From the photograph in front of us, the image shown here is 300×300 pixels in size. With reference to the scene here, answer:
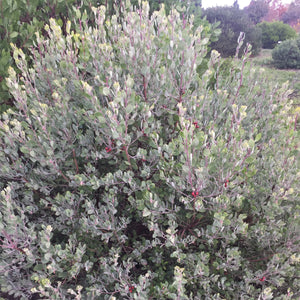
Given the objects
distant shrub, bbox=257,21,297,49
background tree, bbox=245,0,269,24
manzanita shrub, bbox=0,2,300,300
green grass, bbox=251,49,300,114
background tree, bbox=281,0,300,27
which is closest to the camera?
manzanita shrub, bbox=0,2,300,300

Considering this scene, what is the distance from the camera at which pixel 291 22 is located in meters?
40.3

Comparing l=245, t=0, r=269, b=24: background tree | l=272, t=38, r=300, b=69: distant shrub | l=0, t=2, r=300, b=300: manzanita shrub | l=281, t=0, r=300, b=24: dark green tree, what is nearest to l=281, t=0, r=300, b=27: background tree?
l=281, t=0, r=300, b=24: dark green tree

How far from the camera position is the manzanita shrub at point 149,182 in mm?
2320

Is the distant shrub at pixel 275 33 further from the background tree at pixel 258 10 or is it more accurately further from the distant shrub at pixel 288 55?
the background tree at pixel 258 10

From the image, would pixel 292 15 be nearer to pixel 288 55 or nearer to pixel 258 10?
pixel 258 10

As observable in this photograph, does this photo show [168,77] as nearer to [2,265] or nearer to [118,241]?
[118,241]

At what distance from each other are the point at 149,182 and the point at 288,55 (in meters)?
18.9

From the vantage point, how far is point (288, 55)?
1708cm

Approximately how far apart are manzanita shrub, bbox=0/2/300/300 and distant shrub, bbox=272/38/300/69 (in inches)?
674

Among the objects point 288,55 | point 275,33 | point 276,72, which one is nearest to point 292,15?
point 275,33

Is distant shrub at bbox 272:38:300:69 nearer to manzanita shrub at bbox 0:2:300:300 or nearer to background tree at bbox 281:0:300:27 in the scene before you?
manzanita shrub at bbox 0:2:300:300

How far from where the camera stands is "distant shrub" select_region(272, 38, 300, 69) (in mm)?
16938

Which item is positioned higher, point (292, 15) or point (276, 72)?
point (292, 15)

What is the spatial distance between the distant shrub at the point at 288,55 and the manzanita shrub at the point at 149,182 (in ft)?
56.2
